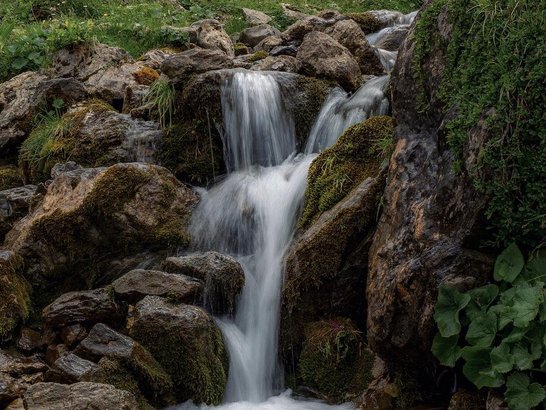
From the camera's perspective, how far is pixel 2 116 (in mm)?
9000

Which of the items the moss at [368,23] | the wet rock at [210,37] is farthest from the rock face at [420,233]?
the moss at [368,23]

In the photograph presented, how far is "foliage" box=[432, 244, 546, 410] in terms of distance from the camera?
11.6ft

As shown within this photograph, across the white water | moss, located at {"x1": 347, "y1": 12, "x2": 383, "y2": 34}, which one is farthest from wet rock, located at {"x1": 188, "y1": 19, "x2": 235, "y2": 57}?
the white water

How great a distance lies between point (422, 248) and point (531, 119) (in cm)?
100

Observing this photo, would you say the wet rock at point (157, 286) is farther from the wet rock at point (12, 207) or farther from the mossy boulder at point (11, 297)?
the wet rock at point (12, 207)

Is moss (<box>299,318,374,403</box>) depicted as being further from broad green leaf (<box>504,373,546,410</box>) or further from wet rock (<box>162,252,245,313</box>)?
broad green leaf (<box>504,373,546,410</box>)

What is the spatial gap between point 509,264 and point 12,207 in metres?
5.12

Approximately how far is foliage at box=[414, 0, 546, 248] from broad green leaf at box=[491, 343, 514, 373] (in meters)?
0.65

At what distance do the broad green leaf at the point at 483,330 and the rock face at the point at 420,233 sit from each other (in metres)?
0.26

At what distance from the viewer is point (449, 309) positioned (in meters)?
3.96

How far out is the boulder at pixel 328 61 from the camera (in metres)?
7.99

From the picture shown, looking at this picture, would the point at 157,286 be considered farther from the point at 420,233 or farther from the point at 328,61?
the point at 328,61

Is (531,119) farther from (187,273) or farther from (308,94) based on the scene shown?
(308,94)

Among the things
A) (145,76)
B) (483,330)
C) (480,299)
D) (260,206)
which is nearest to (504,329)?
(483,330)
